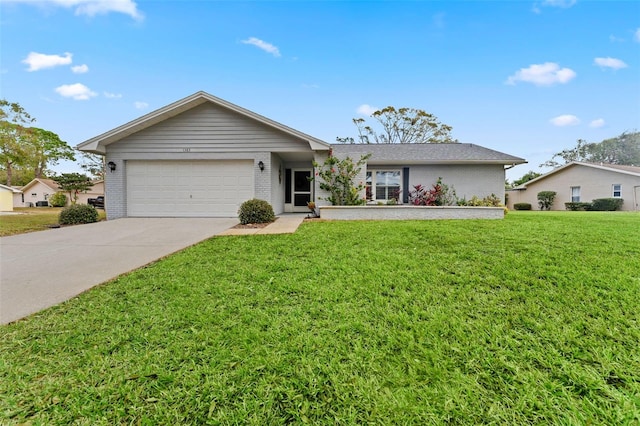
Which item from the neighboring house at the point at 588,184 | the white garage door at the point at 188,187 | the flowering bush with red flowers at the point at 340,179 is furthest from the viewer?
the neighboring house at the point at 588,184

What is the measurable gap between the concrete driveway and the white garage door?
75.0 inches

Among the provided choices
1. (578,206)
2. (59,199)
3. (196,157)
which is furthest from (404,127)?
(59,199)

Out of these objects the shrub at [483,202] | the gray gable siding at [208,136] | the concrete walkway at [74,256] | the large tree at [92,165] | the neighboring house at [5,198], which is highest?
the large tree at [92,165]

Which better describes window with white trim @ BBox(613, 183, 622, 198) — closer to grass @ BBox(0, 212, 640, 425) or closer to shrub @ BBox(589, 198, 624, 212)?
shrub @ BBox(589, 198, 624, 212)

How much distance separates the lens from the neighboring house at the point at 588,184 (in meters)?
19.2

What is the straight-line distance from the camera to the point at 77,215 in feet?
33.3

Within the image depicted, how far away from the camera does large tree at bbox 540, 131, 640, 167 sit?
44188 millimetres

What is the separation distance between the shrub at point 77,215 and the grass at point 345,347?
27.7 feet

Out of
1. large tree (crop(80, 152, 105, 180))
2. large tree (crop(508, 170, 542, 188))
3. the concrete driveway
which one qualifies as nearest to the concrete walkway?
the concrete driveway

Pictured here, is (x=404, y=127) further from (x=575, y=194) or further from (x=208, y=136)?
(x=208, y=136)

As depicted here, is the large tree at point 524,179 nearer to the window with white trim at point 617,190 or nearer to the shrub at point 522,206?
the shrub at point 522,206

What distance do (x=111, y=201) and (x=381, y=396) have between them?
13001mm

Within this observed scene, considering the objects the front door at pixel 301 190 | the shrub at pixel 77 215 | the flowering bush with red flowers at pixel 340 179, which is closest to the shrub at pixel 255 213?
the flowering bush with red flowers at pixel 340 179

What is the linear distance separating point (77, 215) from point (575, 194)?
31.6 m
